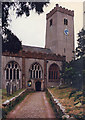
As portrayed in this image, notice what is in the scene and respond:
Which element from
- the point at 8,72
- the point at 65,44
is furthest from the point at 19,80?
the point at 65,44

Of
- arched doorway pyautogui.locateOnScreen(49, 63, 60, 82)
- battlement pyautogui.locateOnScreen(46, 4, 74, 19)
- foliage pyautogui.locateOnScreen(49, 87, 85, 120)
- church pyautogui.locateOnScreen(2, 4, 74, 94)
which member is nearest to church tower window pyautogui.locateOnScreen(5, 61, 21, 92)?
church pyautogui.locateOnScreen(2, 4, 74, 94)

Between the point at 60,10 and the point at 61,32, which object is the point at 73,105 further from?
the point at 60,10

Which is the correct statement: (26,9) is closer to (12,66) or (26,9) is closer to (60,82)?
(12,66)

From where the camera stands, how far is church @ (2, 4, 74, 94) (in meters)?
24.0

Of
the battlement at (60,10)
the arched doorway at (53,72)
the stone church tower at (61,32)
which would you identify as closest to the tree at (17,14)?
the arched doorway at (53,72)

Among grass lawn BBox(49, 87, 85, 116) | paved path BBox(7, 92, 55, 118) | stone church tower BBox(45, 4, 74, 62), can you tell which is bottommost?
paved path BBox(7, 92, 55, 118)

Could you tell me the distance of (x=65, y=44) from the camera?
33438 mm

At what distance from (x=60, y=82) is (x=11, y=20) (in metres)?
23.5

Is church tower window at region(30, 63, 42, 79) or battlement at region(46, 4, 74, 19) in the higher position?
battlement at region(46, 4, 74, 19)

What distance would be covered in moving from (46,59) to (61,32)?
10051 millimetres

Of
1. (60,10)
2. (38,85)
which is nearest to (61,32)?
(60,10)

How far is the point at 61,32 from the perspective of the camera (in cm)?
3312

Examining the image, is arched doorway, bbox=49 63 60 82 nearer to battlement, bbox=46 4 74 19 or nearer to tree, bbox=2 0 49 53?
battlement, bbox=46 4 74 19

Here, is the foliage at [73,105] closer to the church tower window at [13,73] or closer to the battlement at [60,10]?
the church tower window at [13,73]
